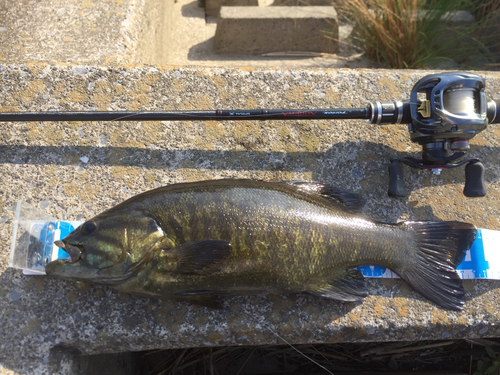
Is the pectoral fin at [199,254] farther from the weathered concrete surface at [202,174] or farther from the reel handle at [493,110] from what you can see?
the reel handle at [493,110]

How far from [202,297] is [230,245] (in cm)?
34

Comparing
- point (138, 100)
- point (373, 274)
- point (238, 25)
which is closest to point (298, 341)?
point (373, 274)

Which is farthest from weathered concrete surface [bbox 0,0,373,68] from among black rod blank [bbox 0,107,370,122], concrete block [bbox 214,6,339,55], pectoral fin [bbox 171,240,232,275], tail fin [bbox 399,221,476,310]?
tail fin [bbox 399,221,476,310]

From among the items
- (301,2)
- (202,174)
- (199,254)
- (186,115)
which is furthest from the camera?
(301,2)

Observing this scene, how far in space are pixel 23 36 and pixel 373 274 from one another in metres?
3.45

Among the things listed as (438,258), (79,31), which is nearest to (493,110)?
(438,258)

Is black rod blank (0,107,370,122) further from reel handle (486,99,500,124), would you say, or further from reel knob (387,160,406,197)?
reel handle (486,99,500,124)

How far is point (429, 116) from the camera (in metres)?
2.33

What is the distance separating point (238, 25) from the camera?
4672 millimetres

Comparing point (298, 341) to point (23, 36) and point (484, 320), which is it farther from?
point (23, 36)

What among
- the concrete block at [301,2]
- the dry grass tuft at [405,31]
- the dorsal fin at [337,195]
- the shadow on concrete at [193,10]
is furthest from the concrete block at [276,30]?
the dorsal fin at [337,195]

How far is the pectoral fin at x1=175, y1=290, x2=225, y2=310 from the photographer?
198 cm

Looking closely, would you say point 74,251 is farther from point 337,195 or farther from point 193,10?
point 193,10

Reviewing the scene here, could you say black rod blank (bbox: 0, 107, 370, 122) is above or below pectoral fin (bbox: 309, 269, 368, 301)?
above
